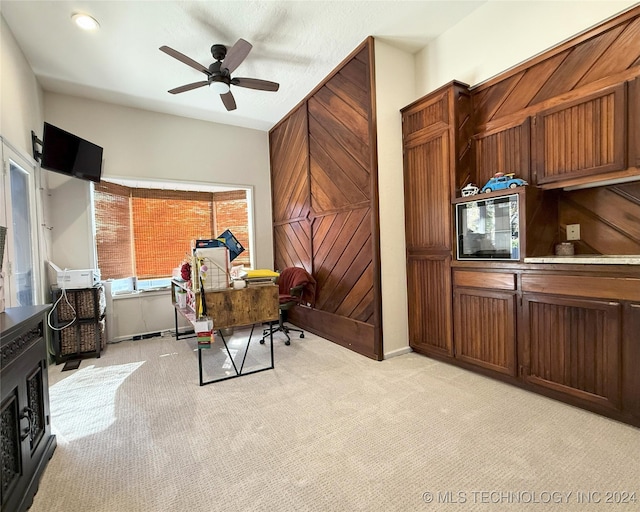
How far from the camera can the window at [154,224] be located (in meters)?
4.30

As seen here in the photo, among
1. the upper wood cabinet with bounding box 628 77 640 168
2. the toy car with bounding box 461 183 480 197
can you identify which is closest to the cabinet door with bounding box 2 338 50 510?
the toy car with bounding box 461 183 480 197

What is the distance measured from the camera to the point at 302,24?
2855 mm

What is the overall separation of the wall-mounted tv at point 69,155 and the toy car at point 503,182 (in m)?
4.35

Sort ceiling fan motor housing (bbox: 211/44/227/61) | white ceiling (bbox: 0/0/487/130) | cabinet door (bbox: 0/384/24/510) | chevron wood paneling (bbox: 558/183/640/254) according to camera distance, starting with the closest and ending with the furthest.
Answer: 1. cabinet door (bbox: 0/384/24/510)
2. chevron wood paneling (bbox: 558/183/640/254)
3. white ceiling (bbox: 0/0/487/130)
4. ceiling fan motor housing (bbox: 211/44/227/61)

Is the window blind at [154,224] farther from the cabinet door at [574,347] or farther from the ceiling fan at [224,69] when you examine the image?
the cabinet door at [574,347]

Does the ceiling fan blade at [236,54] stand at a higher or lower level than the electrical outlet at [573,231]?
higher

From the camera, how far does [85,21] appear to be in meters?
2.69

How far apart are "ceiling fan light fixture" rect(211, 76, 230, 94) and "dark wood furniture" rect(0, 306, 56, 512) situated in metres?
2.47

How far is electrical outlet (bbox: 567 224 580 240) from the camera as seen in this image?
8.14 ft

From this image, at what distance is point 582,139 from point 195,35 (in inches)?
135

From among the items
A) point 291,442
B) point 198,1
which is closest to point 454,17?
point 198,1

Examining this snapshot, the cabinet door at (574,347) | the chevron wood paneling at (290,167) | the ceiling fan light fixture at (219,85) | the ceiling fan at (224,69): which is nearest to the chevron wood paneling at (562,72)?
the cabinet door at (574,347)

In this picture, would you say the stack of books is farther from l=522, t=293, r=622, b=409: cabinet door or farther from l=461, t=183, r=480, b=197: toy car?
l=522, t=293, r=622, b=409: cabinet door

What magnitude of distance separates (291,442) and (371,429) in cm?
52
